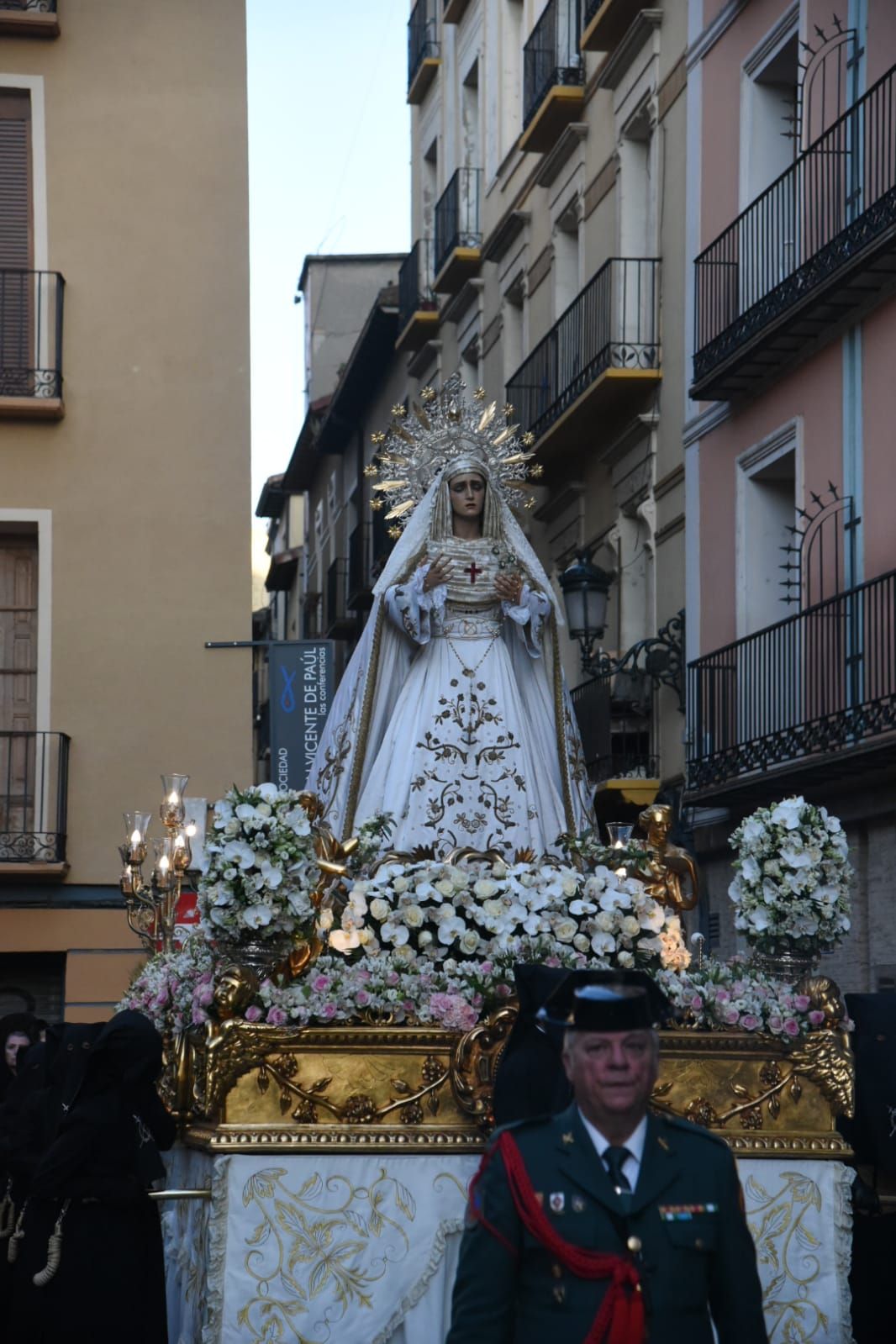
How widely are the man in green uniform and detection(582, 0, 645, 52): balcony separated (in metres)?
13.4

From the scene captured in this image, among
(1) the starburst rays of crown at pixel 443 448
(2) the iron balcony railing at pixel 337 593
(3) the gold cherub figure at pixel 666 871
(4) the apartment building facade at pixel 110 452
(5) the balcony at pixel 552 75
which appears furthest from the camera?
(2) the iron balcony railing at pixel 337 593

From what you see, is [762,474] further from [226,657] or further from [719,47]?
[226,657]

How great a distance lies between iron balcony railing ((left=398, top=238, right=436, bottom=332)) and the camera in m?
23.8

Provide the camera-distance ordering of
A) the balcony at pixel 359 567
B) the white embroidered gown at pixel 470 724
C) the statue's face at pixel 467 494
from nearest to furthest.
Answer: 1. the white embroidered gown at pixel 470 724
2. the statue's face at pixel 467 494
3. the balcony at pixel 359 567

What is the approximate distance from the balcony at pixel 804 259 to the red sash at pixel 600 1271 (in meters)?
8.17

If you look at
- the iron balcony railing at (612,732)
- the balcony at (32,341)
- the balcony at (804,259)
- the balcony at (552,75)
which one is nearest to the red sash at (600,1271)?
the balcony at (804,259)

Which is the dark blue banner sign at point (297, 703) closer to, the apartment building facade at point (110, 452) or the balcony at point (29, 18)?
the apartment building facade at point (110, 452)

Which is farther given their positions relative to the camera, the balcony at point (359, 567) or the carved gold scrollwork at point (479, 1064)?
the balcony at point (359, 567)

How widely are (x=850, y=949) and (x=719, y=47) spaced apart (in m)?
6.22

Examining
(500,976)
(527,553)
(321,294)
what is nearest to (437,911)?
(500,976)

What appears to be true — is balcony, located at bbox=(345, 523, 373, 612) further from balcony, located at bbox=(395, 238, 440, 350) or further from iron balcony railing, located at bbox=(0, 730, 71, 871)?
iron balcony railing, located at bbox=(0, 730, 71, 871)

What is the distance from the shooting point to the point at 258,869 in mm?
6391

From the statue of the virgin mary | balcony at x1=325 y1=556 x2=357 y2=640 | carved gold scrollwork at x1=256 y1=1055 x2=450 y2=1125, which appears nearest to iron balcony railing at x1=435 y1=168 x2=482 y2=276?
balcony at x1=325 y1=556 x2=357 y2=640

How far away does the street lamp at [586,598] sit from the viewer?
14430 mm
